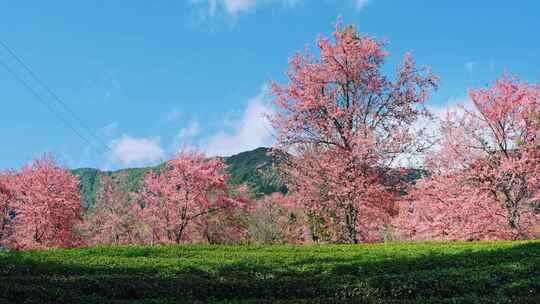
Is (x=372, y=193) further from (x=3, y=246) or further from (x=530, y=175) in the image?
(x=3, y=246)

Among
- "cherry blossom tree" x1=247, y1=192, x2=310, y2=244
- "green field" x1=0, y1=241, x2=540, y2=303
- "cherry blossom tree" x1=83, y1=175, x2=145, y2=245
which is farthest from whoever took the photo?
"cherry blossom tree" x1=247, y1=192, x2=310, y2=244

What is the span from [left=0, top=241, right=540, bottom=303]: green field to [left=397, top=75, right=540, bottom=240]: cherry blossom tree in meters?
10.9

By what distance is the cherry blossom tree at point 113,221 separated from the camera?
49.3m

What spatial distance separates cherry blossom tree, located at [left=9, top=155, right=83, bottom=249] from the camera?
32.7 meters

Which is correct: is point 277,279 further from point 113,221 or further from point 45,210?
point 113,221

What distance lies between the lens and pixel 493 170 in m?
27.2

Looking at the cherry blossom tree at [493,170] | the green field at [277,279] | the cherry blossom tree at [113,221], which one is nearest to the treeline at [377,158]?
the cherry blossom tree at [493,170]

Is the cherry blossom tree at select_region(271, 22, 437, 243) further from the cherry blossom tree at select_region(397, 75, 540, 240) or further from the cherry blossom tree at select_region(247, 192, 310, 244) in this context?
the cherry blossom tree at select_region(247, 192, 310, 244)

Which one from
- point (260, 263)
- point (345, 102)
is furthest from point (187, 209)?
point (260, 263)

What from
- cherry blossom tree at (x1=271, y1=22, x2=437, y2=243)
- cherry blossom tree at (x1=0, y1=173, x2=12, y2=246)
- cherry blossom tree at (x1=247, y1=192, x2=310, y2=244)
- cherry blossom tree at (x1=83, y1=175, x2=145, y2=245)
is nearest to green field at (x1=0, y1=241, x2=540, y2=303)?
cherry blossom tree at (x1=271, y1=22, x2=437, y2=243)

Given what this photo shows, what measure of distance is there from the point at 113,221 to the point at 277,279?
41.1m

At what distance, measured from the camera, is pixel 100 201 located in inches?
2103

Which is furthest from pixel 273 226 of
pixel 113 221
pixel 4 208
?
pixel 4 208

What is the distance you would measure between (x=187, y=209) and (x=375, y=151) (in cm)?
1597
